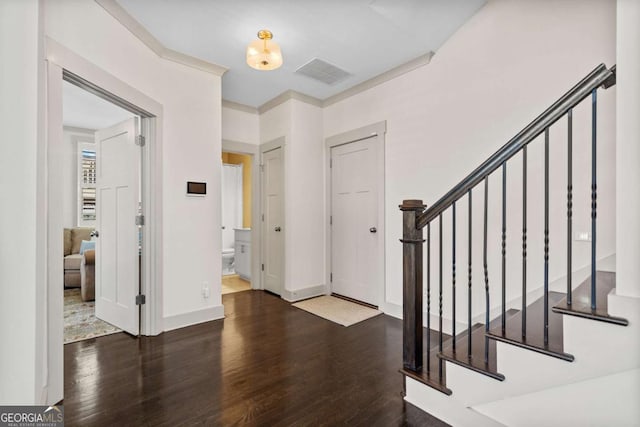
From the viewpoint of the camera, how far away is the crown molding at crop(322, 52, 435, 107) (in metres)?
3.14

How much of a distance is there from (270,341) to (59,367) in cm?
146

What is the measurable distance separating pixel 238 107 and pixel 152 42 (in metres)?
1.66

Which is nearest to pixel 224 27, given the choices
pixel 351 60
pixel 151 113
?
pixel 151 113

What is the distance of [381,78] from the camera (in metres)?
3.55

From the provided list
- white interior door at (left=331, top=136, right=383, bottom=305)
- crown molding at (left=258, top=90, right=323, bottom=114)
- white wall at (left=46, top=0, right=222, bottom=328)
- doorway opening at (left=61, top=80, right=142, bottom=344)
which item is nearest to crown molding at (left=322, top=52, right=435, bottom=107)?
crown molding at (left=258, top=90, right=323, bottom=114)

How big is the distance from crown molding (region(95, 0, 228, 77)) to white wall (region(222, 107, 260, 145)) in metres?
0.98

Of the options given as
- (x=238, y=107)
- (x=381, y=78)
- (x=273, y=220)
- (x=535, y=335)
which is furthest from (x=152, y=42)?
(x=535, y=335)

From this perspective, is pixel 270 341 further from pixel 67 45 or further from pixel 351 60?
pixel 351 60

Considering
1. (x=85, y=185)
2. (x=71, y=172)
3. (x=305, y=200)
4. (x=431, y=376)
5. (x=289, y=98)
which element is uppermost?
(x=289, y=98)

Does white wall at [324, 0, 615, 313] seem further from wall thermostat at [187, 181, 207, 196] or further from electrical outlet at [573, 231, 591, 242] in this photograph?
wall thermostat at [187, 181, 207, 196]

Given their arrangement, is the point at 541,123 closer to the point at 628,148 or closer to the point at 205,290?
the point at 628,148

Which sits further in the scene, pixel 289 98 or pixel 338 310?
pixel 289 98

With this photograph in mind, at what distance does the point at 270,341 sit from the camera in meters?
2.75

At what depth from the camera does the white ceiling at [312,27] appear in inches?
94.3
